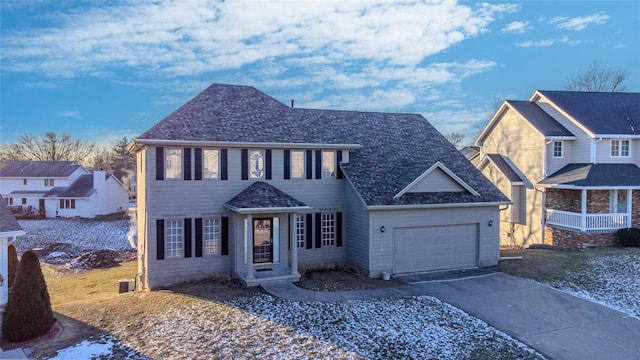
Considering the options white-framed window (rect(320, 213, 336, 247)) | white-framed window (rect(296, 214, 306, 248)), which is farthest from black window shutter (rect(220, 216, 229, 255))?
white-framed window (rect(320, 213, 336, 247))

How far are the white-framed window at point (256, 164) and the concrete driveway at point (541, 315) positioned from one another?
272 inches

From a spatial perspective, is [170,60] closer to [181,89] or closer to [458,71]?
[181,89]

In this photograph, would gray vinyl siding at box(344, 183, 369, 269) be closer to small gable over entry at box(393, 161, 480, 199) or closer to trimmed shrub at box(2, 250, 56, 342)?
small gable over entry at box(393, 161, 480, 199)

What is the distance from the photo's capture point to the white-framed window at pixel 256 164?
52.7 ft

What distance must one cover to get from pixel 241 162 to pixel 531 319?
434 inches

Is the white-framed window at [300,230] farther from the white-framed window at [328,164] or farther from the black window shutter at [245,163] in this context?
the black window shutter at [245,163]

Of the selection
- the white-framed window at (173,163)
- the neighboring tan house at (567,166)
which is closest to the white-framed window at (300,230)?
the white-framed window at (173,163)

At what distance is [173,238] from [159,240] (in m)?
0.49

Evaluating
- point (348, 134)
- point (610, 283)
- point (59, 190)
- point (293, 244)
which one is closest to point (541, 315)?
point (610, 283)

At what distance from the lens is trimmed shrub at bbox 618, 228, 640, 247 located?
68.5 feet

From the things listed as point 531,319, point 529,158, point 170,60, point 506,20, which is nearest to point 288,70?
point 170,60

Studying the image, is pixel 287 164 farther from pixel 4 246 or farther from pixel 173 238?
pixel 4 246

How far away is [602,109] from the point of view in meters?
24.8

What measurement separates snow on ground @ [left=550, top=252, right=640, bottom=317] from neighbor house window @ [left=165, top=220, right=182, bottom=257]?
13773 millimetres
